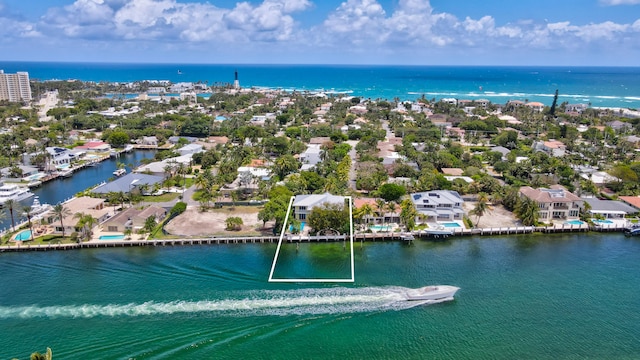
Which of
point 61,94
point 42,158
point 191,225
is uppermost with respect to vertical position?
point 61,94

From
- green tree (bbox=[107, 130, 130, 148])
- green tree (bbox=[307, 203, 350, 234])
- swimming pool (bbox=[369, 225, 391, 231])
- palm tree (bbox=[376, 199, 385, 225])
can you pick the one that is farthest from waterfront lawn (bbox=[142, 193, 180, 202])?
green tree (bbox=[107, 130, 130, 148])

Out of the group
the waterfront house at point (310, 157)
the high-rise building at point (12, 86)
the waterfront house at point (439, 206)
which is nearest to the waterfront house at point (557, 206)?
the waterfront house at point (439, 206)

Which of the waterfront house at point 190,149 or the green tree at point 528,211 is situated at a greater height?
the waterfront house at point 190,149

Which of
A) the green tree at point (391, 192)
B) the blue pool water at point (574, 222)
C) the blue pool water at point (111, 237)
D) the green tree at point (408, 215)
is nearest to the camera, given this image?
the blue pool water at point (111, 237)

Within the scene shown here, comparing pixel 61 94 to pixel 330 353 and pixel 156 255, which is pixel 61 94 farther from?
pixel 330 353

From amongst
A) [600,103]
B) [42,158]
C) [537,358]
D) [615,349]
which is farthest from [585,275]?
[600,103]

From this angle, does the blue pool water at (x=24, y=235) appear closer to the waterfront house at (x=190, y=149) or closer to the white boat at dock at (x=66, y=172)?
the white boat at dock at (x=66, y=172)

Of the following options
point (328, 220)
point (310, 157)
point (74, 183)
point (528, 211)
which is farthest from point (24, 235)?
point (528, 211)
